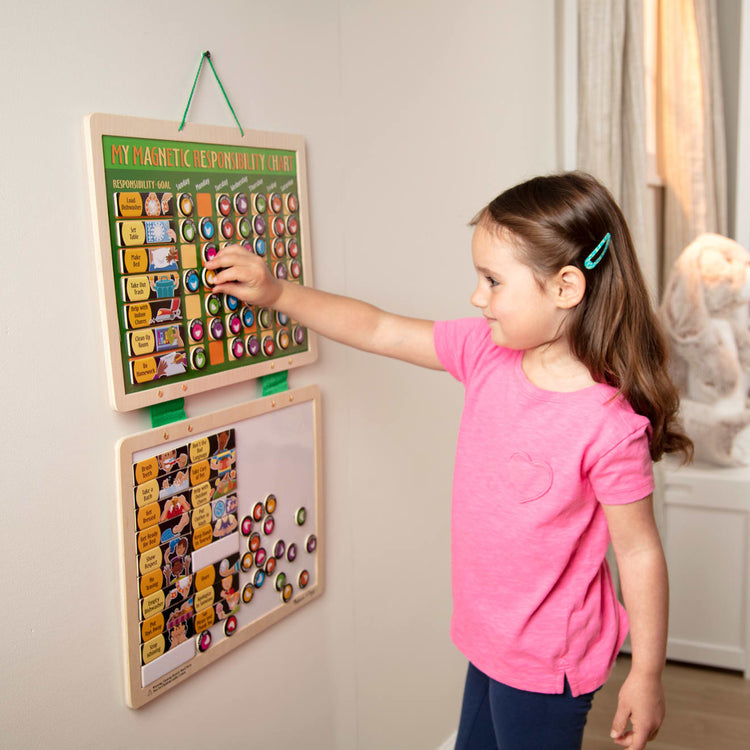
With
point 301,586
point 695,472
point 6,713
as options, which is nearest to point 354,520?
point 301,586

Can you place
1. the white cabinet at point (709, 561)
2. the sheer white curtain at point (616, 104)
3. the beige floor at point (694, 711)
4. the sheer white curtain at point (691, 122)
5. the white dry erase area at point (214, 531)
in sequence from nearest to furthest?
the white dry erase area at point (214, 531) < the beige floor at point (694, 711) < the sheer white curtain at point (616, 104) < the white cabinet at point (709, 561) < the sheer white curtain at point (691, 122)

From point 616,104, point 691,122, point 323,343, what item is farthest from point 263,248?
point 691,122

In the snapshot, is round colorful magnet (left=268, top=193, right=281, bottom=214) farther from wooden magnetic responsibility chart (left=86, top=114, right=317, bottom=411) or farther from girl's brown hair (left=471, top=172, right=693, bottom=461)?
girl's brown hair (left=471, top=172, right=693, bottom=461)

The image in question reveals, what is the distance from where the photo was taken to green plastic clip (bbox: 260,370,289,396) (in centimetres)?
117

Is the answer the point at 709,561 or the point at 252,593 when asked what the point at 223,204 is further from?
the point at 709,561

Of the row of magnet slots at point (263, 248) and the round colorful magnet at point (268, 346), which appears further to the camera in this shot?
the round colorful magnet at point (268, 346)

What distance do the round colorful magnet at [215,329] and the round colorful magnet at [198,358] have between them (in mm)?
27

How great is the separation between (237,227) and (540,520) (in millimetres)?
579

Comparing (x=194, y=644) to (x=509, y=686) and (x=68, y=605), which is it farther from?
(x=509, y=686)

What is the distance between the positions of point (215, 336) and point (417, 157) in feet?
2.13

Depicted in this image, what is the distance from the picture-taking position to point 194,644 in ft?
3.48

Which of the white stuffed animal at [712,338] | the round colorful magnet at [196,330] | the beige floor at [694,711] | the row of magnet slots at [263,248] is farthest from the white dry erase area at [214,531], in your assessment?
the white stuffed animal at [712,338]

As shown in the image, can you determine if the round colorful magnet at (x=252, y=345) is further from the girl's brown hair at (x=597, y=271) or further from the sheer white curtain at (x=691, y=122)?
the sheer white curtain at (x=691, y=122)

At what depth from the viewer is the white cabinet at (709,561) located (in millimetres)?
2197
